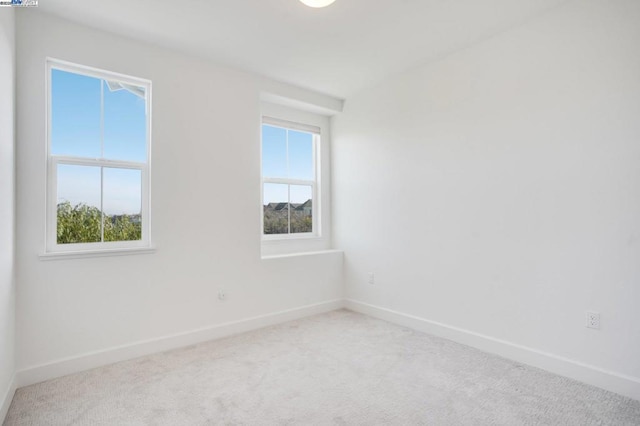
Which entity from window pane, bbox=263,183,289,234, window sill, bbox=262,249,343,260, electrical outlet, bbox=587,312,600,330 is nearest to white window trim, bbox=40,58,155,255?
window sill, bbox=262,249,343,260

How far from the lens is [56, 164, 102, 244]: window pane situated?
8.59ft

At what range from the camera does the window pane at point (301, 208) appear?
428cm

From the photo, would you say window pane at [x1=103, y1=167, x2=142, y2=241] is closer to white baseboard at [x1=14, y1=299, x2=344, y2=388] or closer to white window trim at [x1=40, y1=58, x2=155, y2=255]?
white window trim at [x1=40, y1=58, x2=155, y2=255]

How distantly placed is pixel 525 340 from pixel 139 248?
10.3 feet

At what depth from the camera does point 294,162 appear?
14.1 ft

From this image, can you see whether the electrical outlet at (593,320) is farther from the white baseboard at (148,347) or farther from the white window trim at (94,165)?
the white window trim at (94,165)

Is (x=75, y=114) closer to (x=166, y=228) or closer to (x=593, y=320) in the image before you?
(x=166, y=228)

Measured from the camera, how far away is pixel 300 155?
4.35 metres

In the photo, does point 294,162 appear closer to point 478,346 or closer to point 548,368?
point 478,346

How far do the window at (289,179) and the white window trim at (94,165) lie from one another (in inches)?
51.9

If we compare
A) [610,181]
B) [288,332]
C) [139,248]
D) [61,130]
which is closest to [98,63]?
[61,130]

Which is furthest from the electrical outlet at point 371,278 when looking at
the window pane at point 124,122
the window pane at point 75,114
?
the window pane at point 75,114

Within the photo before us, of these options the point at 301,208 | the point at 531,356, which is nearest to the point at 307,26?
the point at 301,208

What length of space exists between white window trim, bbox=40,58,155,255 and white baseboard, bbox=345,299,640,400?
2.57 meters
